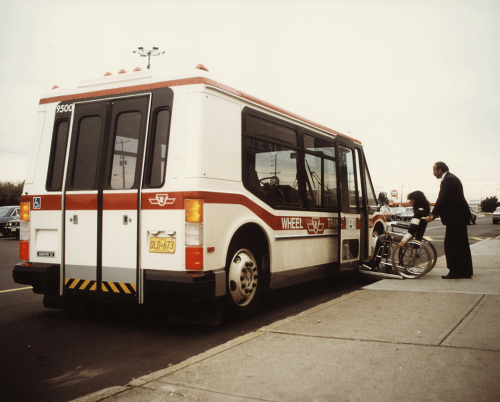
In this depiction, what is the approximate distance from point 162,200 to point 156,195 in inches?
4.0

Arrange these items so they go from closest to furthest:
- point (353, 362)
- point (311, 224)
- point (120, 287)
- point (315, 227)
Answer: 1. point (353, 362)
2. point (120, 287)
3. point (311, 224)
4. point (315, 227)

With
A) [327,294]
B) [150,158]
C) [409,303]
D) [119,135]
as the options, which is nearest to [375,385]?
[409,303]

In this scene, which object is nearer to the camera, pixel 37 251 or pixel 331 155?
pixel 37 251

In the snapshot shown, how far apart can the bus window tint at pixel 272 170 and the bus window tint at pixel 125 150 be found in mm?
1350

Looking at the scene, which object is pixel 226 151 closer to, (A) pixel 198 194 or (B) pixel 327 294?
(A) pixel 198 194

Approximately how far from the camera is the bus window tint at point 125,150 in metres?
5.84

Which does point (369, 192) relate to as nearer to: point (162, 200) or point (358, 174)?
point (358, 174)

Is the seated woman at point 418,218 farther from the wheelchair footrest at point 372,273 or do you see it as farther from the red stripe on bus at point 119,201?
the red stripe on bus at point 119,201

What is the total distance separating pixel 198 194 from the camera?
17.4 ft

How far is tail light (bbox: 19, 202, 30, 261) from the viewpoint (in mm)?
6344

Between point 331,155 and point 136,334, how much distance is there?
4.79m

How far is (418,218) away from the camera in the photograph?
9.14 meters

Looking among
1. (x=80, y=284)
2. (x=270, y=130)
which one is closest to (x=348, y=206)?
(x=270, y=130)

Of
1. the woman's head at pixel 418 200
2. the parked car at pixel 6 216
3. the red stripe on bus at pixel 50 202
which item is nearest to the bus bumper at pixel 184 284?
the red stripe on bus at pixel 50 202
